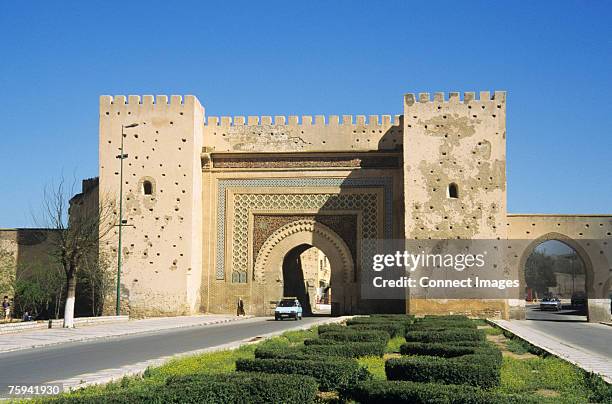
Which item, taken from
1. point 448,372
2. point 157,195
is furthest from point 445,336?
point 157,195

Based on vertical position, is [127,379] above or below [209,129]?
below

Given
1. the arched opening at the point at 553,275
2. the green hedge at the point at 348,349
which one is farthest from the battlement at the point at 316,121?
the arched opening at the point at 553,275

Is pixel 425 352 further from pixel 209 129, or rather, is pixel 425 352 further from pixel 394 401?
pixel 209 129

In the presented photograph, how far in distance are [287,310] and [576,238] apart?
1030 cm

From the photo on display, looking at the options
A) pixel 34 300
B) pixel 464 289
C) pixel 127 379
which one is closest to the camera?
pixel 127 379

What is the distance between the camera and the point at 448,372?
25.7ft

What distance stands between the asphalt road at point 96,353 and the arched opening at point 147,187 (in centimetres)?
889

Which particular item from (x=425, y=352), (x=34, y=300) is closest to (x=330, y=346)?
(x=425, y=352)

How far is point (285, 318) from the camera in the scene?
26609mm

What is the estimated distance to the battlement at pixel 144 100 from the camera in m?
27.5

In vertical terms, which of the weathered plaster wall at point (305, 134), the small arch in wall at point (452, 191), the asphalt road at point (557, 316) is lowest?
the asphalt road at point (557, 316)

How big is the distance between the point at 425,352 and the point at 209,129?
19582mm

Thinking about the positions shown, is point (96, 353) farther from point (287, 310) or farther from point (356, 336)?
point (287, 310)

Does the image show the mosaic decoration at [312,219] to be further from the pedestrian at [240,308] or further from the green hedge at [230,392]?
the green hedge at [230,392]
